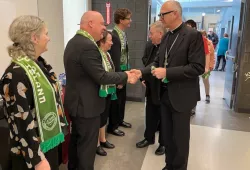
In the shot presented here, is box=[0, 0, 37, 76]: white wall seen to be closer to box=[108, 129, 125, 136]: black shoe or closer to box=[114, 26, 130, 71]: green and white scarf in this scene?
box=[114, 26, 130, 71]: green and white scarf

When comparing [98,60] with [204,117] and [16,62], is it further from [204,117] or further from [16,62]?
[204,117]

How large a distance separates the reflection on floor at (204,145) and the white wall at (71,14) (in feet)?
5.66

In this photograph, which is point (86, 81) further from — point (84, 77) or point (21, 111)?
point (21, 111)

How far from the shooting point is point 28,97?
3.94ft

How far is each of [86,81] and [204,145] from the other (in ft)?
6.39

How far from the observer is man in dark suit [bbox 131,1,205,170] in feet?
5.92

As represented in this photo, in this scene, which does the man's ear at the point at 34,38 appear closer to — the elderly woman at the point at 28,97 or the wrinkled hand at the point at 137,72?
the elderly woman at the point at 28,97

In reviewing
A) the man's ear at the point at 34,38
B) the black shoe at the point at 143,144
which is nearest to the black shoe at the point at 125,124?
the black shoe at the point at 143,144

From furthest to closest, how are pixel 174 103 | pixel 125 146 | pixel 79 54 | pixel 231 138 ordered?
pixel 231 138, pixel 125 146, pixel 174 103, pixel 79 54

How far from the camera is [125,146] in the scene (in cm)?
287

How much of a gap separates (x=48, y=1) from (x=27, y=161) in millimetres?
2413

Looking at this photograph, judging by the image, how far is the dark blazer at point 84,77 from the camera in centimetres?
169

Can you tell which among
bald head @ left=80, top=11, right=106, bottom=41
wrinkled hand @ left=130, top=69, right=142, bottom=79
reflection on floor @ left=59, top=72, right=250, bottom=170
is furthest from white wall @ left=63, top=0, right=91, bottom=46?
bald head @ left=80, top=11, right=106, bottom=41

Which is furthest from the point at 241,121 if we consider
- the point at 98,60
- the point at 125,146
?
the point at 98,60
